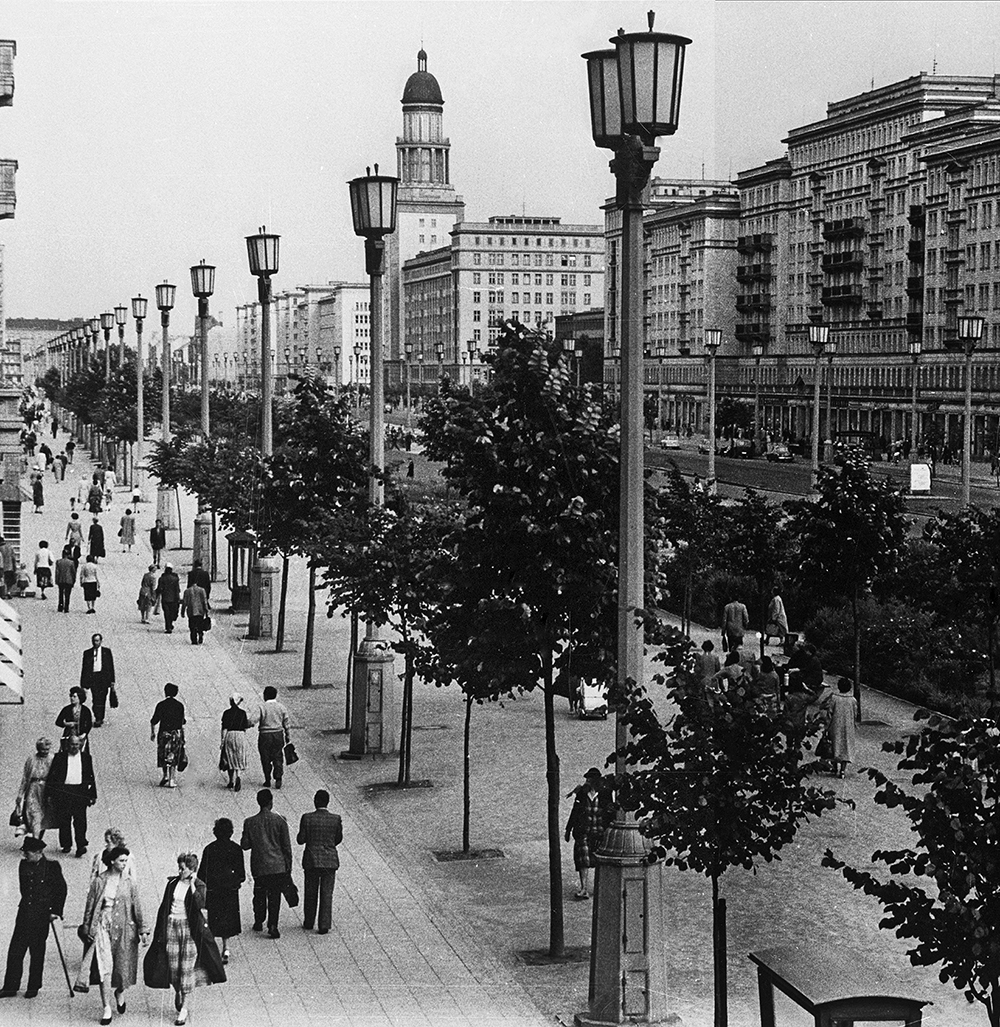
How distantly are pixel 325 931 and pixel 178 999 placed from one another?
258 centimetres

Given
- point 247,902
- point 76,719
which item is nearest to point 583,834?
point 247,902

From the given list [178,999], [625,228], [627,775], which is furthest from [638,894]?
[625,228]

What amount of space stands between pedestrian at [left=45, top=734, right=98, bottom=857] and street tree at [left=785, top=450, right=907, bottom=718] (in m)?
13.4

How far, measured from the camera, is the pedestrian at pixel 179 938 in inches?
525

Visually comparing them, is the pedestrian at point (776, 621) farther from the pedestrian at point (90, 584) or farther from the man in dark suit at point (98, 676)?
the pedestrian at point (90, 584)

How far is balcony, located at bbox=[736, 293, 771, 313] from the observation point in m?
145

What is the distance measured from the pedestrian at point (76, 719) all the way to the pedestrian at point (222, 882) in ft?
12.4

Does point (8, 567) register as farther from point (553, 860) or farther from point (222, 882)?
point (553, 860)

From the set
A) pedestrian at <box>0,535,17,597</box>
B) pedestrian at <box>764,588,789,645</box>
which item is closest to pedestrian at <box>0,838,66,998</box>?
pedestrian at <box>764,588,789,645</box>

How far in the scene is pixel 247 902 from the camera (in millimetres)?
16859

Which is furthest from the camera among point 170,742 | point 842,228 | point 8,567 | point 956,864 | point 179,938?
point 842,228

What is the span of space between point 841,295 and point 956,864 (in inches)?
4730

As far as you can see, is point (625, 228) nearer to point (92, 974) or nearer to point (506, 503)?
point (506, 503)

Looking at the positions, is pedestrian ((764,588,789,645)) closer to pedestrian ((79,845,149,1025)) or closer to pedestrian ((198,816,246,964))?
pedestrian ((198,816,246,964))
